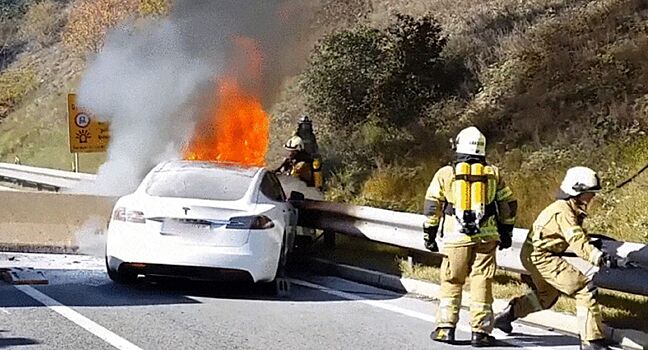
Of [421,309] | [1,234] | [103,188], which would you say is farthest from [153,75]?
[421,309]

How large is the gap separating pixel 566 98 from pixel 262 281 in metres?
9.86

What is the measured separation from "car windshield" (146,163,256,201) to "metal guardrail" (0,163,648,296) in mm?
1404

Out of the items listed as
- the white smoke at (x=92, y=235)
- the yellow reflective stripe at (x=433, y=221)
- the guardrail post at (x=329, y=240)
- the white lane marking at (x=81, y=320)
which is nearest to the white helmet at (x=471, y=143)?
the yellow reflective stripe at (x=433, y=221)

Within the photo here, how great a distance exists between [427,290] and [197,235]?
2.32 metres

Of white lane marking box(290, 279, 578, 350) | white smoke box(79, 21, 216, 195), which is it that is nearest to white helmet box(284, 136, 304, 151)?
white lane marking box(290, 279, 578, 350)

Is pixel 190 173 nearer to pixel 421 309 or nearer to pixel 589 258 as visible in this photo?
pixel 421 309

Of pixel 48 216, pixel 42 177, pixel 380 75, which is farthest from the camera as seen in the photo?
pixel 42 177

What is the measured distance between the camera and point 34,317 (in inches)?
343

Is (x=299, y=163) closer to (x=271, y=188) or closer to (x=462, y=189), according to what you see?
(x=271, y=188)

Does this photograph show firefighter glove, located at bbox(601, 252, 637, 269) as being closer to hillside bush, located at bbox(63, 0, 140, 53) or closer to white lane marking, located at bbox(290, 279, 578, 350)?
white lane marking, located at bbox(290, 279, 578, 350)

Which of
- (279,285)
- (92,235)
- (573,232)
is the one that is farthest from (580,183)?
(92,235)

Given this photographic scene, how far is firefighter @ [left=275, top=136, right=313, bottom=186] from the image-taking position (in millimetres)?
14047

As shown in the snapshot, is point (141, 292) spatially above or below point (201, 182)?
below

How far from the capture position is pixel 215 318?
29.3 feet
